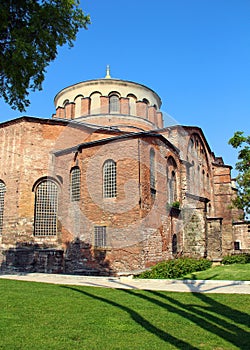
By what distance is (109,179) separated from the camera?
57.6 feet

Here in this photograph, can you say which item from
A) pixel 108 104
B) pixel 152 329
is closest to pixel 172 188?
pixel 108 104

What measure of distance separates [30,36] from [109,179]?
8.95 meters

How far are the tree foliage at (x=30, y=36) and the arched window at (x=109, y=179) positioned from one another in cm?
720

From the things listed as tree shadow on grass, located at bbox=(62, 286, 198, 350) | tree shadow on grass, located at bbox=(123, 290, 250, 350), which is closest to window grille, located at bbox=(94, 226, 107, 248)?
tree shadow on grass, located at bbox=(123, 290, 250, 350)

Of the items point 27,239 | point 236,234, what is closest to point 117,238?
point 27,239

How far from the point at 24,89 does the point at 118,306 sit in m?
7.93

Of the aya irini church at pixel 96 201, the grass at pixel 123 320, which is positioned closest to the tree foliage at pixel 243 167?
the aya irini church at pixel 96 201

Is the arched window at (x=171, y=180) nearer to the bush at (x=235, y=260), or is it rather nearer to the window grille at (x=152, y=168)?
the window grille at (x=152, y=168)

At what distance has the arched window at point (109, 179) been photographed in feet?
56.6

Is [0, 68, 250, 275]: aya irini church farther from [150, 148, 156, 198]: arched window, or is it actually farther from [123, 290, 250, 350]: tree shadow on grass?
[123, 290, 250, 350]: tree shadow on grass

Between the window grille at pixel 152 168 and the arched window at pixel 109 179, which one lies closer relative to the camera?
the arched window at pixel 109 179

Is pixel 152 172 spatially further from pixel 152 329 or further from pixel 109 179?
pixel 152 329

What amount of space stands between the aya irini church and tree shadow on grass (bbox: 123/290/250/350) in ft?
24.9

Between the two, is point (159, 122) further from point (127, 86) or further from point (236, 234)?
point (236, 234)
